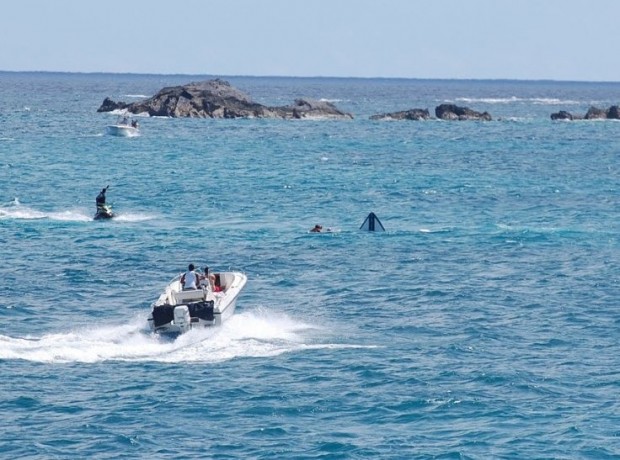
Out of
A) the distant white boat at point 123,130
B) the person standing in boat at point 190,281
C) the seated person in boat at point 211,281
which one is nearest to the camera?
the person standing in boat at point 190,281

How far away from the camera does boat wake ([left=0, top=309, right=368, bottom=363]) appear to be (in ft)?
111

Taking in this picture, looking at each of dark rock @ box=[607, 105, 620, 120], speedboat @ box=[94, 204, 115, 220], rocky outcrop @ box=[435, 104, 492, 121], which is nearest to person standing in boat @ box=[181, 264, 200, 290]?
speedboat @ box=[94, 204, 115, 220]

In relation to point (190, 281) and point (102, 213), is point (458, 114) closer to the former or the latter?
point (102, 213)

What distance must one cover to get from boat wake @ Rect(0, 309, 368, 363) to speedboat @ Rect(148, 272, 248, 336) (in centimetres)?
27

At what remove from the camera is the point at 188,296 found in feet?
125

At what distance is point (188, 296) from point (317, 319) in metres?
4.12

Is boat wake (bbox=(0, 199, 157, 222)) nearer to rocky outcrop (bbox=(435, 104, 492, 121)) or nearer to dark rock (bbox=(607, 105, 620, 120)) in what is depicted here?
rocky outcrop (bbox=(435, 104, 492, 121))

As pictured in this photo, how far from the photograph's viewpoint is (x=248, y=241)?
2133 inches

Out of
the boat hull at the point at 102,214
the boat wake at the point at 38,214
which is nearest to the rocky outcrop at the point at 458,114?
the boat wake at the point at 38,214

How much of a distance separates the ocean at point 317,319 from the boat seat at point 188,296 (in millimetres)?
1396

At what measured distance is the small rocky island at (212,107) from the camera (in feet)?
495

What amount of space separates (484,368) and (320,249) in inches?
776

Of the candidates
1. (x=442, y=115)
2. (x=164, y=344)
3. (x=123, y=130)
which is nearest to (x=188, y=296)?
(x=164, y=344)

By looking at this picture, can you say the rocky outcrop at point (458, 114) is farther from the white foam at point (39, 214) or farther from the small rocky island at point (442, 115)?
the white foam at point (39, 214)
